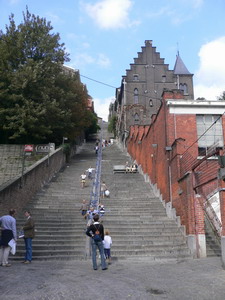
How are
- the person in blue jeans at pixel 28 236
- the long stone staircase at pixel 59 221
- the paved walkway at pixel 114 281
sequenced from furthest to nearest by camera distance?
1. the long stone staircase at pixel 59 221
2. the person in blue jeans at pixel 28 236
3. the paved walkway at pixel 114 281

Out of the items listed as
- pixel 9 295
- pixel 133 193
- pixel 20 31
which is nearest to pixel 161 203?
pixel 133 193

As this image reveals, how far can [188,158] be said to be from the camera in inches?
516

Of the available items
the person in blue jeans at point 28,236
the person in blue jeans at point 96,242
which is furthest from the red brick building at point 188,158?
the person in blue jeans at point 28,236

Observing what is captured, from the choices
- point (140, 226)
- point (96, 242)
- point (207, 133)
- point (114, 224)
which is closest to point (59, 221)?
point (114, 224)

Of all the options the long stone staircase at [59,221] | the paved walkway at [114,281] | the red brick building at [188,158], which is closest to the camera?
the paved walkway at [114,281]

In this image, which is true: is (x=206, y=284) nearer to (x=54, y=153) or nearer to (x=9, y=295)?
(x=9, y=295)

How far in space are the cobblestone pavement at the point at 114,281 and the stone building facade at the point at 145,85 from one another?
3541 cm

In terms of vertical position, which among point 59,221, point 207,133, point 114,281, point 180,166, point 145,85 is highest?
point 145,85

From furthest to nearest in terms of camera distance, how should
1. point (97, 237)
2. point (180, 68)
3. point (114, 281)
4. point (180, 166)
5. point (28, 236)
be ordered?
point (180, 68)
point (180, 166)
point (28, 236)
point (97, 237)
point (114, 281)

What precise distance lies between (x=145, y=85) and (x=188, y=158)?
34.1 meters

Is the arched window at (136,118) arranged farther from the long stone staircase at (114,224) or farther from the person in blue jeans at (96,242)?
the person in blue jeans at (96,242)

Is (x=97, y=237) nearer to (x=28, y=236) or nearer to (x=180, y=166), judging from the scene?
(x=28, y=236)

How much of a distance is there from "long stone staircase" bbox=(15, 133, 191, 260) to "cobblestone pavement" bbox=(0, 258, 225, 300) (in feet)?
5.19

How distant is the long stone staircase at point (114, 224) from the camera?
10.8 meters
